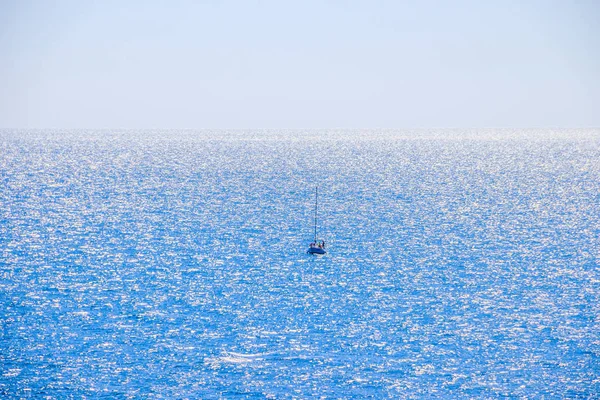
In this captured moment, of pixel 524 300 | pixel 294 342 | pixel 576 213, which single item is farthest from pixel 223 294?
pixel 576 213

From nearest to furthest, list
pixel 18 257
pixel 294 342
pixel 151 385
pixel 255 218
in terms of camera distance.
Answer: pixel 151 385 → pixel 294 342 → pixel 18 257 → pixel 255 218

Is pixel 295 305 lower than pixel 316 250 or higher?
lower

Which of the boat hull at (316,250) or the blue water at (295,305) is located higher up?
the boat hull at (316,250)

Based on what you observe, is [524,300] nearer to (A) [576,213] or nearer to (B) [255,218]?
(B) [255,218]

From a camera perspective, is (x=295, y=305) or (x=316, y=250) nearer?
(x=295, y=305)

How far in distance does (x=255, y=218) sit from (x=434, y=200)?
47711mm

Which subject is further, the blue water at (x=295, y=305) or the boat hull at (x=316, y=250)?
the boat hull at (x=316, y=250)

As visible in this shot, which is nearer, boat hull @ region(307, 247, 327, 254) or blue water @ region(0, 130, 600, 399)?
blue water @ region(0, 130, 600, 399)

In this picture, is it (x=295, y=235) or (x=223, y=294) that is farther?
(x=295, y=235)

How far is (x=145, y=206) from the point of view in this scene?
145500mm

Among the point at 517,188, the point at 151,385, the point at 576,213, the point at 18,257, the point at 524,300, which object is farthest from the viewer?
the point at 517,188

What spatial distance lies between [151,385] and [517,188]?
155 meters

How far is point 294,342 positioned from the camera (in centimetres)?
6059

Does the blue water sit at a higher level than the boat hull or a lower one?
lower
